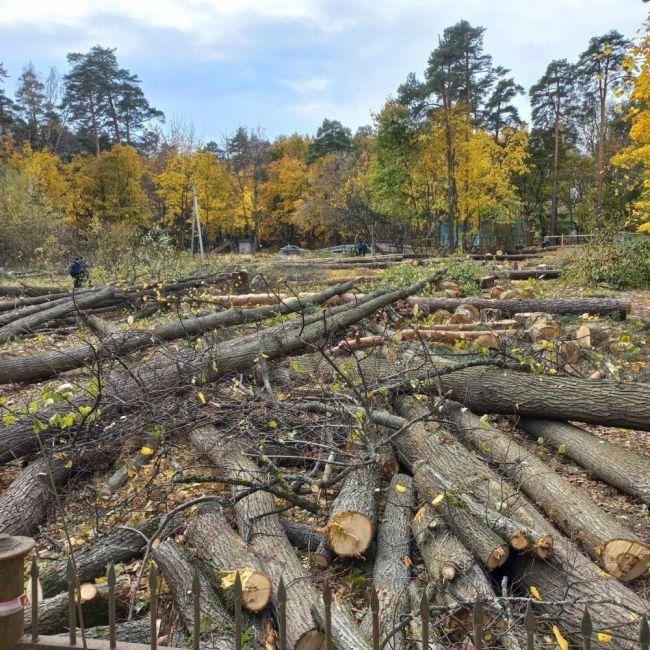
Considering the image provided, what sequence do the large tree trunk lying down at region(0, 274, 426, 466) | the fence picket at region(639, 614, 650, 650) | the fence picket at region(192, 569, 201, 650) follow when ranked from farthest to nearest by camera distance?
1. the large tree trunk lying down at region(0, 274, 426, 466)
2. the fence picket at region(192, 569, 201, 650)
3. the fence picket at region(639, 614, 650, 650)

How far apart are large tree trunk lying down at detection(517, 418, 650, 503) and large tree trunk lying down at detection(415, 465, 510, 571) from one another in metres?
1.55

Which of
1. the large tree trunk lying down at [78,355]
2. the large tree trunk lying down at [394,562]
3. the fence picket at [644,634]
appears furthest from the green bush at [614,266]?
the fence picket at [644,634]

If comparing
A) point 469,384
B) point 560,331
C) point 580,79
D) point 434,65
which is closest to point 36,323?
point 469,384

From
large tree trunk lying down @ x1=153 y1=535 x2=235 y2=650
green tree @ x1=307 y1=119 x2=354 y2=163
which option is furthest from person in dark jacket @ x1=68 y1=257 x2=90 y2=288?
green tree @ x1=307 y1=119 x2=354 y2=163

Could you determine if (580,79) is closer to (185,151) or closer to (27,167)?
(185,151)

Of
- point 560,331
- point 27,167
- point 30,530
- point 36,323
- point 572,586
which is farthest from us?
point 27,167

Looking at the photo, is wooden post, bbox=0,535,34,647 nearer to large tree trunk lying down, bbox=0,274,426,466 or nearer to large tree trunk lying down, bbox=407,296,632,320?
large tree trunk lying down, bbox=0,274,426,466

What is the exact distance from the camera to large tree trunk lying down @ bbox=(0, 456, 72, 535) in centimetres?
386

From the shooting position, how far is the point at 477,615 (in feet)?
5.89

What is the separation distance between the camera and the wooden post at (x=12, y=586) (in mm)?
1966

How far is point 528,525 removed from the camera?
3.16 metres

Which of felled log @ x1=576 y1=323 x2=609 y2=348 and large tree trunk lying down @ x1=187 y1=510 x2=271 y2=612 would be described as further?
felled log @ x1=576 y1=323 x2=609 y2=348

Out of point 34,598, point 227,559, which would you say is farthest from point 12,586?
point 227,559

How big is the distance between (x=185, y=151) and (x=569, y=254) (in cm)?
2498
